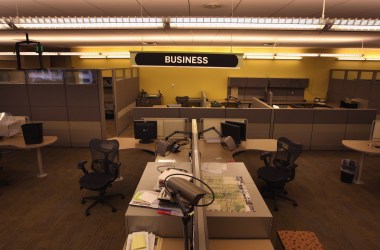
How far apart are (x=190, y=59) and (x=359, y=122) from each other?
5422 millimetres

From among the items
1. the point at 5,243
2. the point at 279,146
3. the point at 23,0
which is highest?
the point at 23,0

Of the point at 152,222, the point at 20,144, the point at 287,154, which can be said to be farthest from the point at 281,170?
the point at 20,144

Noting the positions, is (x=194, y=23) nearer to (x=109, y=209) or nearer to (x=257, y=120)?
(x=109, y=209)

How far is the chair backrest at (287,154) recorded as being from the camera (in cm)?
397

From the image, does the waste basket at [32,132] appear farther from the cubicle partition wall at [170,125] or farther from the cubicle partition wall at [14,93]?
the cubicle partition wall at [14,93]

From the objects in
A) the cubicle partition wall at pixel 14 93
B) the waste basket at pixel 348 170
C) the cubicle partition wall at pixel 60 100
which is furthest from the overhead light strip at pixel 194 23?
the cubicle partition wall at pixel 14 93

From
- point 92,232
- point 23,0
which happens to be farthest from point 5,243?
point 23,0

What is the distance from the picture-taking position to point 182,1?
311 cm

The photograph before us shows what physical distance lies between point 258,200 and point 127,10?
9.96 ft

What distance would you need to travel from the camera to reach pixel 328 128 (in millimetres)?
6645

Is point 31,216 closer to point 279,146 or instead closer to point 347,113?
point 279,146

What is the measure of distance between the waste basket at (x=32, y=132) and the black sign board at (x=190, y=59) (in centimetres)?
247

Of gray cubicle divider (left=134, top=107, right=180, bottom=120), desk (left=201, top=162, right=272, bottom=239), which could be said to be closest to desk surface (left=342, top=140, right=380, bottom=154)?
desk (left=201, top=162, right=272, bottom=239)

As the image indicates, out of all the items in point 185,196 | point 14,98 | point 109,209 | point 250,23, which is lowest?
point 109,209
